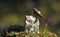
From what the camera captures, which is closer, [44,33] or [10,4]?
[44,33]

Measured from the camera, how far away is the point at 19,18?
680cm

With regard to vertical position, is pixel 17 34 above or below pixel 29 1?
below

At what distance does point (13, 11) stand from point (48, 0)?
0.90 meters

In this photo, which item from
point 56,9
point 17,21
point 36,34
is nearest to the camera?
point 36,34

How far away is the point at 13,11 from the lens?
701 cm

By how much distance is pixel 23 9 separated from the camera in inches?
275

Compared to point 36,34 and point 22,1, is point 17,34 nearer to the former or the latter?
point 36,34

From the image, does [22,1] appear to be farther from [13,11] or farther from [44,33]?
[44,33]

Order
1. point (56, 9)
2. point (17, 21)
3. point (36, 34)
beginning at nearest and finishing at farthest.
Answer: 1. point (36, 34)
2. point (17, 21)
3. point (56, 9)

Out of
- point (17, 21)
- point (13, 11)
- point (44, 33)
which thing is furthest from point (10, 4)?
point (44, 33)

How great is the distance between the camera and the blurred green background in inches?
265

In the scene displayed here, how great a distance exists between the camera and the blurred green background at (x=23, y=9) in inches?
265

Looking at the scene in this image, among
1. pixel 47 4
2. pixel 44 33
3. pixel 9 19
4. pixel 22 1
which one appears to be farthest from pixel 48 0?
pixel 44 33

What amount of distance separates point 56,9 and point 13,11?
1014 millimetres
